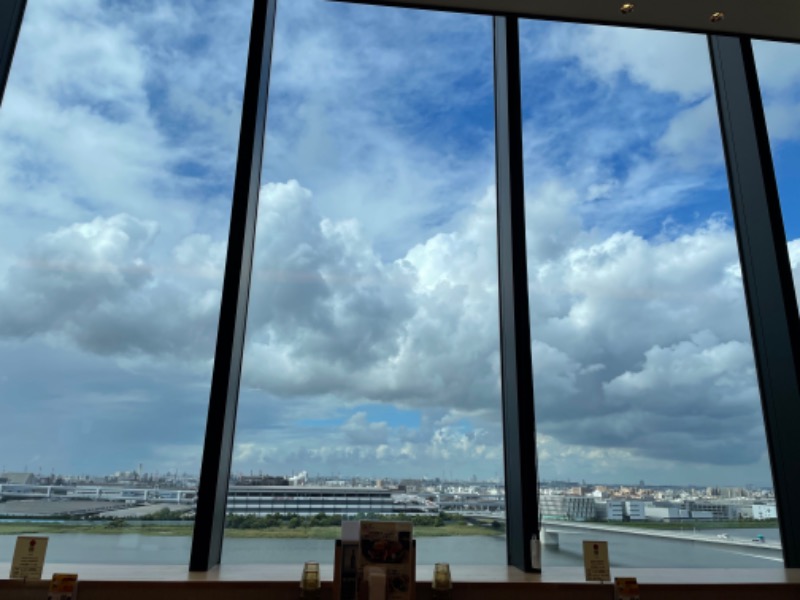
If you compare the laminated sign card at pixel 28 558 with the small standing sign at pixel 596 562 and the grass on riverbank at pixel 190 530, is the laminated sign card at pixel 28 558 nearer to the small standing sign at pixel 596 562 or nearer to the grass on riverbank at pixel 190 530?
the grass on riverbank at pixel 190 530

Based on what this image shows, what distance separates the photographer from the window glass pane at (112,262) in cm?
238

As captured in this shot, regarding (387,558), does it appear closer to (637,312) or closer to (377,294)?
(377,294)

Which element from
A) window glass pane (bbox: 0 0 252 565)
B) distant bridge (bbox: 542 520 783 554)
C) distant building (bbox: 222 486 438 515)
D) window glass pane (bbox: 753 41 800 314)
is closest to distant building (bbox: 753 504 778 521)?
distant bridge (bbox: 542 520 783 554)

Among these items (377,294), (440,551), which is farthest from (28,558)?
(377,294)

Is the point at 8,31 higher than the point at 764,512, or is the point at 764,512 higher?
the point at 8,31

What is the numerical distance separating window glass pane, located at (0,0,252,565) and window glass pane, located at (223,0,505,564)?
0.87ft

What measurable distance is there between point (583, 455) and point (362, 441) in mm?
1121

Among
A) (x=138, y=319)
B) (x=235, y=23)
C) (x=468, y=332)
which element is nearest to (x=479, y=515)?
(x=468, y=332)

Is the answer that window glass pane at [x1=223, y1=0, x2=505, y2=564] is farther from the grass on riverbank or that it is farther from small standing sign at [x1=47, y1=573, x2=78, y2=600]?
Result: small standing sign at [x1=47, y1=573, x2=78, y2=600]

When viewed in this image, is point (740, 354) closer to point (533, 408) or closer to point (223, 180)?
point (533, 408)

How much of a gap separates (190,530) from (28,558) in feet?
1.93

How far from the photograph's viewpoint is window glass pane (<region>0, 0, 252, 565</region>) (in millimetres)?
2383

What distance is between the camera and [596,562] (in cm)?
224

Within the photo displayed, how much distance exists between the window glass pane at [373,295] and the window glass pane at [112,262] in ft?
0.87
